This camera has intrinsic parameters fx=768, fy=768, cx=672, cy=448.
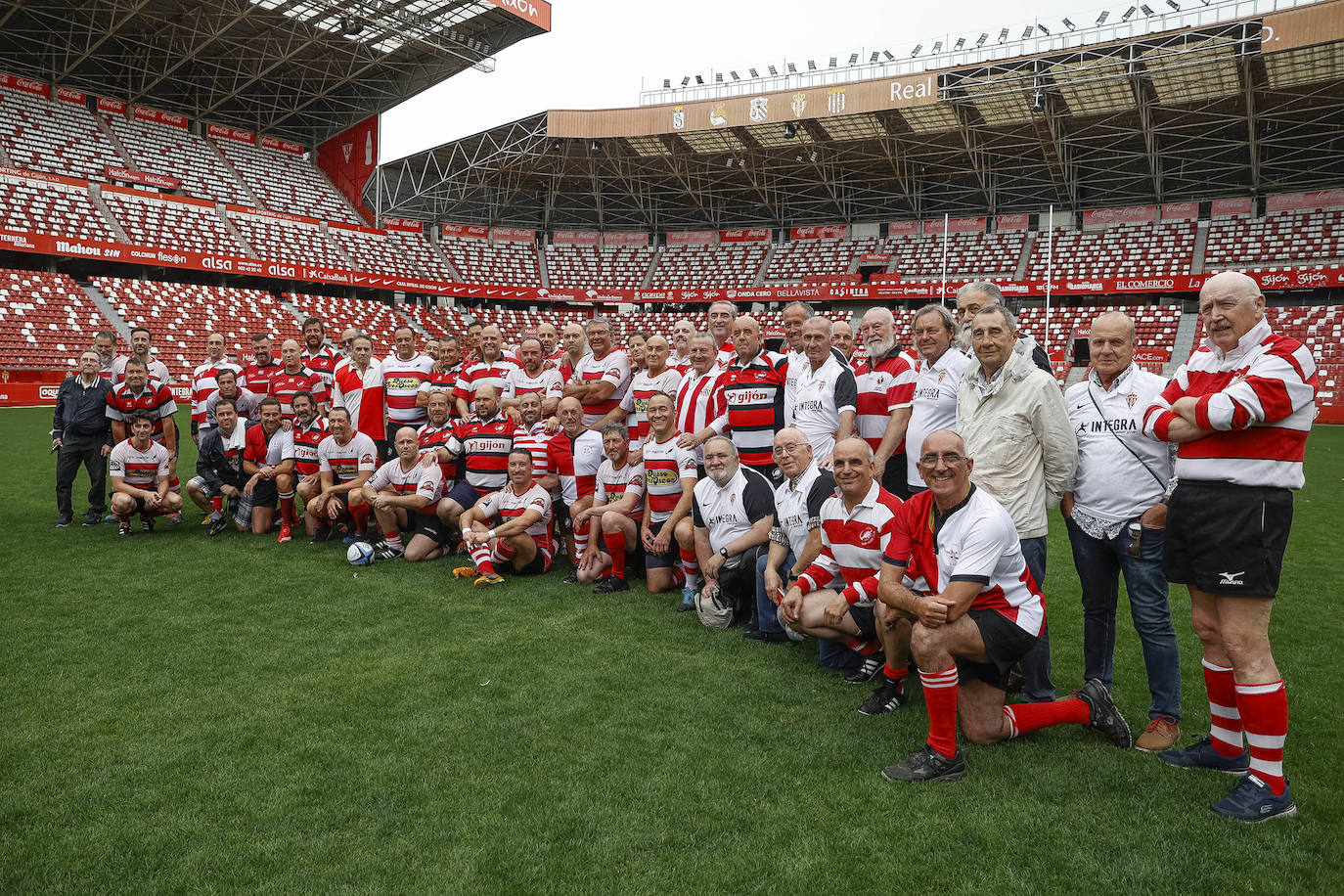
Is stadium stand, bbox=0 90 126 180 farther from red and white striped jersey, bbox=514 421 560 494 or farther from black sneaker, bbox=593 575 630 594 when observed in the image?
black sneaker, bbox=593 575 630 594

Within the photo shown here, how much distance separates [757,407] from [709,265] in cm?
3695

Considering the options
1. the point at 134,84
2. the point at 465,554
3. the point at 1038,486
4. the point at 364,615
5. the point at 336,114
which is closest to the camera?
the point at 1038,486

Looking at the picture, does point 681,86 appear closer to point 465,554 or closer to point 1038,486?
point 465,554

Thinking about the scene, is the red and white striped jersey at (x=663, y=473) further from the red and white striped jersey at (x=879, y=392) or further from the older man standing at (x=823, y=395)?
the red and white striped jersey at (x=879, y=392)

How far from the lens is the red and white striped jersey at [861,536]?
4086mm

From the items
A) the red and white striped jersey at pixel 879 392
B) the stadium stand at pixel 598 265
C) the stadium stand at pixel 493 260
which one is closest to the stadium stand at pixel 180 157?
the stadium stand at pixel 493 260

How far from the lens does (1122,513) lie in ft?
11.5

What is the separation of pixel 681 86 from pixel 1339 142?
25574mm

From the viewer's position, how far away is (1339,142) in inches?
1114

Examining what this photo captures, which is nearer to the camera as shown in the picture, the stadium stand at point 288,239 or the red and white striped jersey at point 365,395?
the red and white striped jersey at point 365,395

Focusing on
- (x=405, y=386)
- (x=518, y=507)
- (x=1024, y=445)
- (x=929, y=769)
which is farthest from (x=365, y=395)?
(x=929, y=769)

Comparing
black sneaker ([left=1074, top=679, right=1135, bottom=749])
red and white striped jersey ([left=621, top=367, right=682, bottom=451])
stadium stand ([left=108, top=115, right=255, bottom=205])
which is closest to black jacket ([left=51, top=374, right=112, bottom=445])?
red and white striped jersey ([left=621, top=367, right=682, bottom=451])

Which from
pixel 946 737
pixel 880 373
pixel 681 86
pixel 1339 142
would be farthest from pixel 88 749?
pixel 1339 142

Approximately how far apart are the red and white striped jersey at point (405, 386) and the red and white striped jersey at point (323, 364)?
125cm
